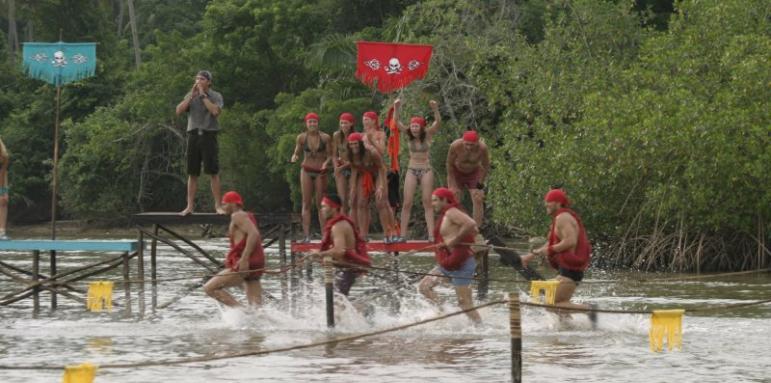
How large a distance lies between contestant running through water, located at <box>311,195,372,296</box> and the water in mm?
846

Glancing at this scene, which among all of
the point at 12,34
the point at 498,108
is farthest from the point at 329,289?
the point at 12,34

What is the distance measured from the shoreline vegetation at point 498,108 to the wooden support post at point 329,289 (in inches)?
538

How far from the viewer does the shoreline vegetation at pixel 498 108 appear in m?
32.2

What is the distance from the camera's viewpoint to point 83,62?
2475 cm

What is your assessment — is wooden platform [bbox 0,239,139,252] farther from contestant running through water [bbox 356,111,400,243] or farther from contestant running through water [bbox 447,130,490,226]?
contestant running through water [bbox 447,130,490,226]

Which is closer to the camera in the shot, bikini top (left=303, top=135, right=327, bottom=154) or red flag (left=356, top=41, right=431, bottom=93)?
bikini top (left=303, top=135, right=327, bottom=154)

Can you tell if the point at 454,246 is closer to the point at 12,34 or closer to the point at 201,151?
the point at 201,151

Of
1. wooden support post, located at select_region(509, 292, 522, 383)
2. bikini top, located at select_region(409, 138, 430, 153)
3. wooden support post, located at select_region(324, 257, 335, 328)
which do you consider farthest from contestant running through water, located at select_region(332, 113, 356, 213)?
wooden support post, located at select_region(509, 292, 522, 383)

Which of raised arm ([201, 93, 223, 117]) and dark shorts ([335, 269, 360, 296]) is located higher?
raised arm ([201, 93, 223, 117])

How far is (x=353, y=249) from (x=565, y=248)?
2.95 m

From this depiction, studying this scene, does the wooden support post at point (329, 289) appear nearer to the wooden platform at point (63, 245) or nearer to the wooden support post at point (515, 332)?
the wooden platform at point (63, 245)

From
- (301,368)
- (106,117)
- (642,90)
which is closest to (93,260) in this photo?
(642,90)

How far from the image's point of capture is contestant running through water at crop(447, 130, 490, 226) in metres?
22.5


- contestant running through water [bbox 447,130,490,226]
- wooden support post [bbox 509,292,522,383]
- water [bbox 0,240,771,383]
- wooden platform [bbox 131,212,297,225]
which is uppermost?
contestant running through water [bbox 447,130,490,226]
